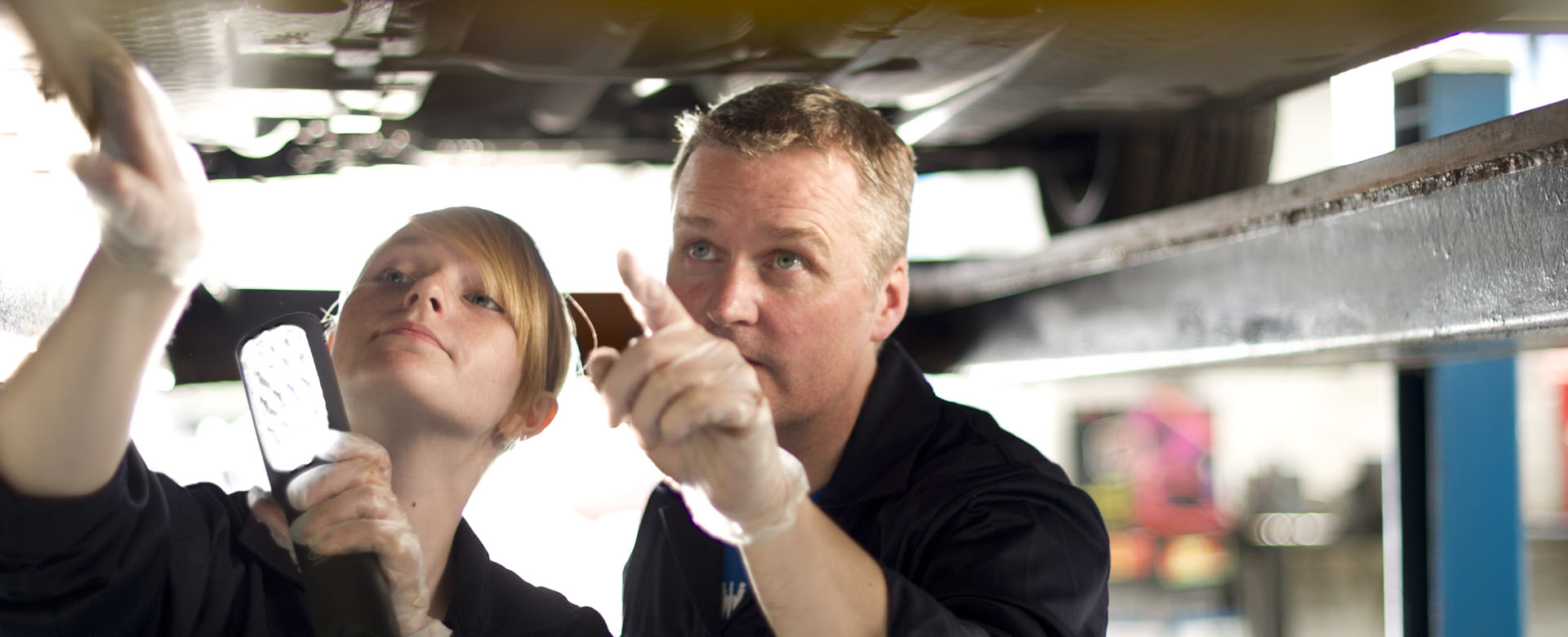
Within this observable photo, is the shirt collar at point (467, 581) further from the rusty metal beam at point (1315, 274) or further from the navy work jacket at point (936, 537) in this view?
the rusty metal beam at point (1315, 274)

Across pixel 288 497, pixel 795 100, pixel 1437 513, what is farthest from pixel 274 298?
pixel 1437 513

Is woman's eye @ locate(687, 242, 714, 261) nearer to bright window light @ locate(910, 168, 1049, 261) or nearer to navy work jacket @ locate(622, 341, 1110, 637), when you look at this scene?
navy work jacket @ locate(622, 341, 1110, 637)

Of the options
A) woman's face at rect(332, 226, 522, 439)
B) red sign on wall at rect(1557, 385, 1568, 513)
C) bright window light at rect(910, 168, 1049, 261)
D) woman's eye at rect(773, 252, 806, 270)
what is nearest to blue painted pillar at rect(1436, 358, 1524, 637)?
bright window light at rect(910, 168, 1049, 261)

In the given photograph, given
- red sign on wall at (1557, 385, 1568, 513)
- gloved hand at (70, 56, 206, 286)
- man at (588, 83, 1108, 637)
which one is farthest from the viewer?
red sign on wall at (1557, 385, 1568, 513)

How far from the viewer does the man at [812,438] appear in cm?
Result: 74

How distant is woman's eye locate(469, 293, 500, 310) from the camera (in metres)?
0.84

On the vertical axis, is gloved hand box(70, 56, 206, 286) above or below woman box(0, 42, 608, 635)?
above

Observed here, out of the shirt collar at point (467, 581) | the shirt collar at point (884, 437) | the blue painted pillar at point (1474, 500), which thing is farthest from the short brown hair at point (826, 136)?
the blue painted pillar at point (1474, 500)

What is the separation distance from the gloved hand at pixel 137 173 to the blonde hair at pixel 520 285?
0.23 meters

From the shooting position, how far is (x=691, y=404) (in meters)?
0.70

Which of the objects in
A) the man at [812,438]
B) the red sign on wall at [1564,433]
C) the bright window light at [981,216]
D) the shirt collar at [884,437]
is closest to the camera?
the man at [812,438]

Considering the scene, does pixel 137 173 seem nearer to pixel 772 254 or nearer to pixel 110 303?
pixel 110 303

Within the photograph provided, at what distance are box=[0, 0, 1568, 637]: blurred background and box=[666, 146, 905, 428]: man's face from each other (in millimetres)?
74

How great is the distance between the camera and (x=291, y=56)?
834mm
